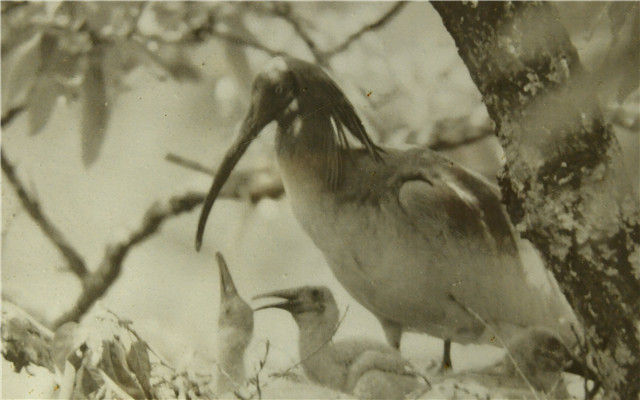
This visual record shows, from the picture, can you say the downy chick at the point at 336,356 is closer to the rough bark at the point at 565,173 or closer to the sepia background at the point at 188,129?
the sepia background at the point at 188,129

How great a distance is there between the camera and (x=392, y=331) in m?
1.64

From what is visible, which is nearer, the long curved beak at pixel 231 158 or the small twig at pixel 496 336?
the small twig at pixel 496 336

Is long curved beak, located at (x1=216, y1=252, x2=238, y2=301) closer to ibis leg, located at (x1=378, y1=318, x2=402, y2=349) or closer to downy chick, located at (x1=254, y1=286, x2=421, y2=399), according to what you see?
downy chick, located at (x1=254, y1=286, x2=421, y2=399)

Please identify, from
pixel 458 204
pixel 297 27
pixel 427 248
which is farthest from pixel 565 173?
pixel 297 27

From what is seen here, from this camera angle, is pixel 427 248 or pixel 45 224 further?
pixel 45 224

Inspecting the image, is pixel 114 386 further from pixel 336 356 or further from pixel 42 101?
pixel 42 101

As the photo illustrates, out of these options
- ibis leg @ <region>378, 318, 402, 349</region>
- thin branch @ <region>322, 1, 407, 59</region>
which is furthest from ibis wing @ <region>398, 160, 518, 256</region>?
thin branch @ <region>322, 1, 407, 59</region>

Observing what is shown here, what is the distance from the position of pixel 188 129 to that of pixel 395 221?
0.60 m

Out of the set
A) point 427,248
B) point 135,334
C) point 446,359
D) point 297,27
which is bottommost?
point 135,334

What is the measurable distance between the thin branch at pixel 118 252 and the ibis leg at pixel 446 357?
736 mm

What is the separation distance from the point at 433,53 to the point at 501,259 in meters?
0.55

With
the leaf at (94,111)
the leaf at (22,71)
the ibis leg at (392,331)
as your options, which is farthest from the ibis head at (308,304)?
the leaf at (22,71)

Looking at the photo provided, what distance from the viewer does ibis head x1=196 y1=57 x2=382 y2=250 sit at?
1.66 m

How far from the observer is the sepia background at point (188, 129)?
1.63 meters
